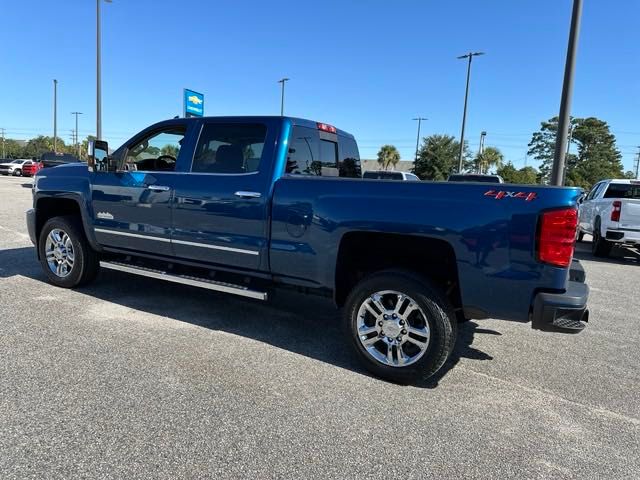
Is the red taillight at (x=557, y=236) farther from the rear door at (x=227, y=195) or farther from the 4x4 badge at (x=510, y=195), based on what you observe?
the rear door at (x=227, y=195)

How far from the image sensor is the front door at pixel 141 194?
4957mm

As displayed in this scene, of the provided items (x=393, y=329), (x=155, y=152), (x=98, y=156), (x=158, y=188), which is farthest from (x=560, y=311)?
(x=98, y=156)

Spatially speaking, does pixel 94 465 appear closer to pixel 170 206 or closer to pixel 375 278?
pixel 375 278

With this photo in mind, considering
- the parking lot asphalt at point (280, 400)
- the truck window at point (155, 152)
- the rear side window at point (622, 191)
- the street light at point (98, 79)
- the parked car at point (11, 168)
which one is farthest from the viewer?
the parked car at point (11, 168)

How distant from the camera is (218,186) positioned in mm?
4547

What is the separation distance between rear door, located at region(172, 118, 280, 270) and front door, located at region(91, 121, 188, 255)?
20 cm

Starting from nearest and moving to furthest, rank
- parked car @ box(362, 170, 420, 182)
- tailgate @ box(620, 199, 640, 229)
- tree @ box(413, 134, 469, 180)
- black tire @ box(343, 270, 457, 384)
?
black tire @ box(343, 270, 457, 384)
parked car @ box(362, 170, 420, 182)
tailgate @ box(620, 199, 640, 229)
tree @ box(413, 134, 469, 180)

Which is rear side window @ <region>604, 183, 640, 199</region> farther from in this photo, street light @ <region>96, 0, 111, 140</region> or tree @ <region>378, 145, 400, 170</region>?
tree @ <region>378, 145, 400, 170</region>

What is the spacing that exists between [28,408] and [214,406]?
114 centimetres

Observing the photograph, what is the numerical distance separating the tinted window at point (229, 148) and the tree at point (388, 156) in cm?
7190

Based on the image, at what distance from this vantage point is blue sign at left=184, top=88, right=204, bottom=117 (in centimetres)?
1304

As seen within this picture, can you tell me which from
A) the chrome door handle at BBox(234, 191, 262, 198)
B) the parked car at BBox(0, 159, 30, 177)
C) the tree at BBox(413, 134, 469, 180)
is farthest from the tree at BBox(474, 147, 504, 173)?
the chrome door handle at BBox(234, 191, 262, 198)

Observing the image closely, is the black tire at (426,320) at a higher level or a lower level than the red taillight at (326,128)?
lower

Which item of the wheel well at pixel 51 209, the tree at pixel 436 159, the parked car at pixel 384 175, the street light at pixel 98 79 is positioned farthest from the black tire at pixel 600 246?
the tree at pixel 436 159
